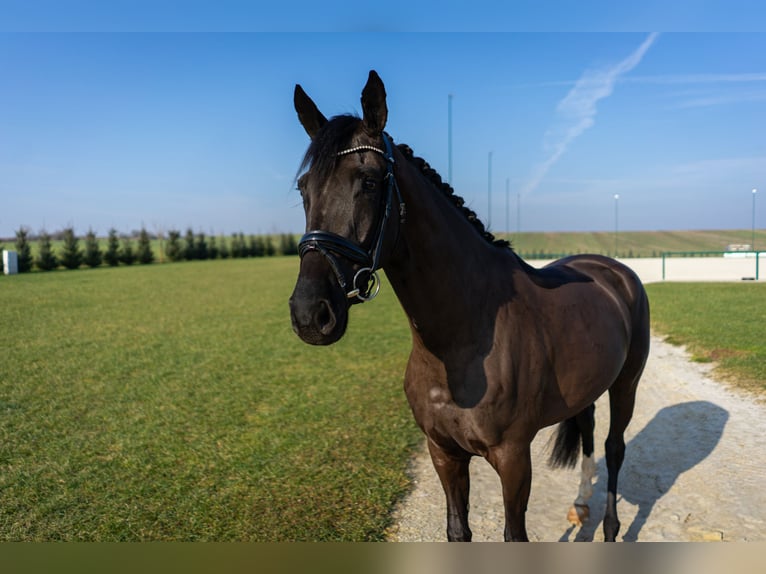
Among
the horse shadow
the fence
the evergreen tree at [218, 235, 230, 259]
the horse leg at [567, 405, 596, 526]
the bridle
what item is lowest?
the horse shadow

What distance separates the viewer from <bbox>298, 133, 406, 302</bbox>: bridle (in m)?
1.62

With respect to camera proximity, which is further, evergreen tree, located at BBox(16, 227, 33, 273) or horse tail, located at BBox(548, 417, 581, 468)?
evergreen tree, located at BBox(16, 227, 33, 273)

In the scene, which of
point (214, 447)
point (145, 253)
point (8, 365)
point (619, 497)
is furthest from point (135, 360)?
point (145, 253)

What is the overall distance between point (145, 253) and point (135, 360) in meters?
34.7

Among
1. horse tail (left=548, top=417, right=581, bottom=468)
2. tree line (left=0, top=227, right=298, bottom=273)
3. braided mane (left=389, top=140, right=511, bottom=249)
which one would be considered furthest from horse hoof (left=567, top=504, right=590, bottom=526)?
tree line (left=0, top=227, right=298, bottom=273)

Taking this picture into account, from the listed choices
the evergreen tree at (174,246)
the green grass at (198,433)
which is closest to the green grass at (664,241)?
the green grass at (198,433)

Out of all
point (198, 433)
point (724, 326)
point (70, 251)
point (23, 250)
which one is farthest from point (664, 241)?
point (70, 251)

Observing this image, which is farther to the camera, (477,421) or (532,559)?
(477,421)

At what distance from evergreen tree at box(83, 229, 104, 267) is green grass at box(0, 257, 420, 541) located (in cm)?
2218

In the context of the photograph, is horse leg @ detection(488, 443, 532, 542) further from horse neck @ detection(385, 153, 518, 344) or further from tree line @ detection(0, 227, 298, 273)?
tree line @ detection(0, 227, 298, 273)

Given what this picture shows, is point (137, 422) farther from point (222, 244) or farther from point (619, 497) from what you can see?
point (222, 244)

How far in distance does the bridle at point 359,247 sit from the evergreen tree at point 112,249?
130 ft

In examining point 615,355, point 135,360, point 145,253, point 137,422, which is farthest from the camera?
point 145,253

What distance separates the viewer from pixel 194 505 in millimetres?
4008
